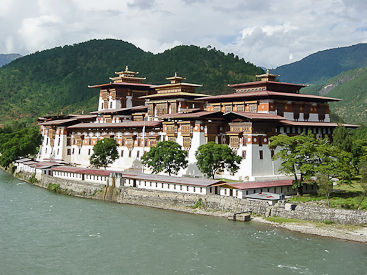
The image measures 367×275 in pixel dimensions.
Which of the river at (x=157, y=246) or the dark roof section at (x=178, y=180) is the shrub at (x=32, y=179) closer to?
the dark roof section at (x=178, y=180)

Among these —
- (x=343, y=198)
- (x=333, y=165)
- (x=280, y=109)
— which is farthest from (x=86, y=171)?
(x=343, y=198)

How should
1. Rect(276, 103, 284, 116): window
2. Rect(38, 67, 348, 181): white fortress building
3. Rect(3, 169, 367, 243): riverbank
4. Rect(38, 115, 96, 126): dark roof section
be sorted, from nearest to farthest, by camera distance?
Rect(3, 169, 367, 243): riverbank → Rect(38, 67, 348, 181): white fortress building → Rect(276, 103, 284, 116): window → Rect(38, 115, 96, 126): dark roof section

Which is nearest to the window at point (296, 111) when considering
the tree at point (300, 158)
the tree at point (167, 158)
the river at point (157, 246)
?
the tree at point (300, 158)

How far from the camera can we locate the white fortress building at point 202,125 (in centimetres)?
5838

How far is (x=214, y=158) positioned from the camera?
55875 mm

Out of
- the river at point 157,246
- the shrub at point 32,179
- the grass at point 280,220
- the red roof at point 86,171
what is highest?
the red roof at point 86,171

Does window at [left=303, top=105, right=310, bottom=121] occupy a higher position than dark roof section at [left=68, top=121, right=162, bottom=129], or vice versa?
window at [left=303, top=105, right=310, bottom=121]

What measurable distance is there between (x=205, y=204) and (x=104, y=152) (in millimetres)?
26976

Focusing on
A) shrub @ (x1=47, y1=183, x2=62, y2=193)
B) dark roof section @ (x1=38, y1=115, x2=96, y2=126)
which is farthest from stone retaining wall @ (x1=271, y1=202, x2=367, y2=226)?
dark roof section @ (x1=38, y1=115, x2=96, y2=126)

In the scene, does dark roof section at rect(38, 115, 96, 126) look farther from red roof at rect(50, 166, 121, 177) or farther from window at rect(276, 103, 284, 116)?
window at rect(276, 103, 284, 116)

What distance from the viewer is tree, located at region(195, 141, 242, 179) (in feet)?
184

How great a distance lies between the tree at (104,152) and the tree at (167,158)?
12.5 m

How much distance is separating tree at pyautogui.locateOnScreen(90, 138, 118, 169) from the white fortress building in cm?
220

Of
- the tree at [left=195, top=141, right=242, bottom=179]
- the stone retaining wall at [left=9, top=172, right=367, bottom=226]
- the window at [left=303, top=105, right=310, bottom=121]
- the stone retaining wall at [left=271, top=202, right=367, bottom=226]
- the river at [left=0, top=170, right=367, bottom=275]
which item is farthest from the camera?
the window at [left=303, top=105, right=310, bottom=121]
